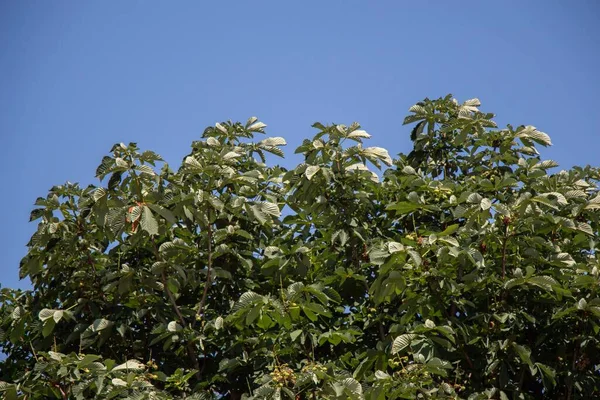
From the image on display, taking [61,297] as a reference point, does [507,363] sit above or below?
below

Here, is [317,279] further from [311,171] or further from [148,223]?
[148,223]

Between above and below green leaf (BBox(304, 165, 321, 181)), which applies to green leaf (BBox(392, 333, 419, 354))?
below

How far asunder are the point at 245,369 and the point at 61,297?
1.74m

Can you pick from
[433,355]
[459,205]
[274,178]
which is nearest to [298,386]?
[433,355]

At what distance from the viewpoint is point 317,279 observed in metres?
7.52

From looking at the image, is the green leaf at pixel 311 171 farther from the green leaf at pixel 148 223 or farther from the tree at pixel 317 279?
the green leaf at pixel 148 223

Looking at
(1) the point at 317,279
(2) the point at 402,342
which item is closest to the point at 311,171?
(1) the point at 317,279

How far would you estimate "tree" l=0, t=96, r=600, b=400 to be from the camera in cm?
652

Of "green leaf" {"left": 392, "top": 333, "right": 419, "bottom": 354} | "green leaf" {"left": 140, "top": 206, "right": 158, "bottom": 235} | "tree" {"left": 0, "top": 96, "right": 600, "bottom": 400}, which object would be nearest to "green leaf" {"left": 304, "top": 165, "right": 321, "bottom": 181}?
"tree" {"left": 0, "top": 96, "right": 600, "bottom": 400}

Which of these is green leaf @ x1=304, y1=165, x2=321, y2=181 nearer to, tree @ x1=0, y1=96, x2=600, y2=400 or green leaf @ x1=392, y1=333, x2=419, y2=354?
tree @ x1=0, y1=96, x2=600, y2=400

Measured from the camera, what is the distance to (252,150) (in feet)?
27.2

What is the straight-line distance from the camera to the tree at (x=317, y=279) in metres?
6.52

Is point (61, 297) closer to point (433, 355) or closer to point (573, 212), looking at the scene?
point (433, 355)

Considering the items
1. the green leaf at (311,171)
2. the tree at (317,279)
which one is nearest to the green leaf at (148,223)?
the tree at (317,279)
